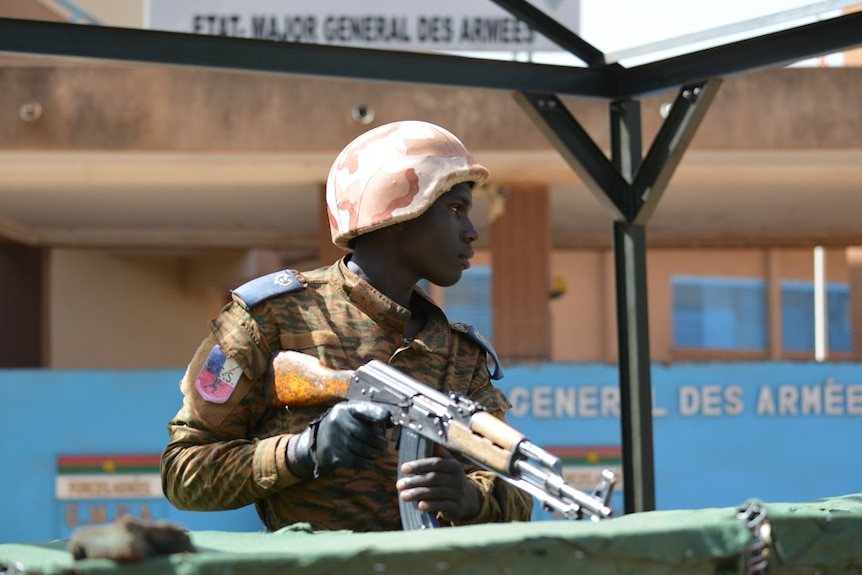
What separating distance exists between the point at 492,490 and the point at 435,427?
1.33 ft

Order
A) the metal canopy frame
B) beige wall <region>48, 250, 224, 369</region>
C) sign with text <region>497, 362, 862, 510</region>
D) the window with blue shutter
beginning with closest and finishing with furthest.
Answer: the metal canopy frame, sign with text <region>497, 362, 862, 510</region>, beige wall <region>48, 250, 224, 369</region>, the window with blue shutter

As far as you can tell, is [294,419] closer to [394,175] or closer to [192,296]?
[394,175]

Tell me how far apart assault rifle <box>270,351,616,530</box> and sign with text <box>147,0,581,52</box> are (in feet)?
25.8

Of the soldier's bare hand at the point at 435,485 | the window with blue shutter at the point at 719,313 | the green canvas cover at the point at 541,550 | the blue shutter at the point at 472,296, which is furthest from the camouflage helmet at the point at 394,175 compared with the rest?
the window with blue shutter at the point at 719,313

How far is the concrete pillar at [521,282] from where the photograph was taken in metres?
11.5

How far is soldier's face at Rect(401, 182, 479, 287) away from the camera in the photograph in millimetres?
2926

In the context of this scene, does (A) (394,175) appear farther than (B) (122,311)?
No

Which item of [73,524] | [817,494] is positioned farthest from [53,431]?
[817,494]

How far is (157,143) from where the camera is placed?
10703 mm

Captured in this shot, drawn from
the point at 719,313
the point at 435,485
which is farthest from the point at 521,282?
the point at 719,313

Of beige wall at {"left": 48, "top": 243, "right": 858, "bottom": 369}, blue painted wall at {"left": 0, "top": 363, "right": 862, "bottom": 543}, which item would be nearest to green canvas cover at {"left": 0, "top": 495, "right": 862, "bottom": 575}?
blue painted wall at {"left": 0, "top": 363, "right": 862, "bottom": 543}

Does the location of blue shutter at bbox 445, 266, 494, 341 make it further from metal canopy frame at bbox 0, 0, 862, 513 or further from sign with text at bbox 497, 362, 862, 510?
metal canopy frame at bbox 0, 0, 862, 513

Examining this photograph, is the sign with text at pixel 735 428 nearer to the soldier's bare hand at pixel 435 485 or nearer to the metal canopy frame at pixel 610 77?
the metal canopy frame at pixel 610 77

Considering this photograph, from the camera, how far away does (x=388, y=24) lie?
34.6 ft
